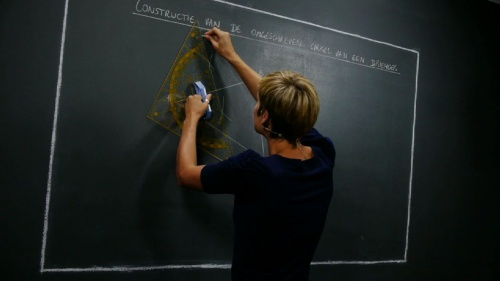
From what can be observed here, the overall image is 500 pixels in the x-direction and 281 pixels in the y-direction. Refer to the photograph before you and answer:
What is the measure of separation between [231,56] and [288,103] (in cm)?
46

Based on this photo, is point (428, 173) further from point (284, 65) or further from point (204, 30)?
point (204, 30)

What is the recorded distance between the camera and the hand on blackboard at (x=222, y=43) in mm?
1317

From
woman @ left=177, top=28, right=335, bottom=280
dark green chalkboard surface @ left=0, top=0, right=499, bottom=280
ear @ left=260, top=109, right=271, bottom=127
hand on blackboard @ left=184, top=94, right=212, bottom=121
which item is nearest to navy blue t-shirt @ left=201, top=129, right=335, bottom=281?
woman @ left=177, top=28, right=335, bottom=280

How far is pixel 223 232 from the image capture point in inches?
54.1

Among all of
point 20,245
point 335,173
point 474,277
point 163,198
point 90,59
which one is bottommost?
point 474,277

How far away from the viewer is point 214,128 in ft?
4.45

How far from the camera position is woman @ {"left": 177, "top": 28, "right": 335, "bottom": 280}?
3.06ft

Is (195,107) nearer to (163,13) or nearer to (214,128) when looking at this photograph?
(214,128)

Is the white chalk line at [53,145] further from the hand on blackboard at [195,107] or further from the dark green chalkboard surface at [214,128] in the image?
the hand on blackboard at [195,107]

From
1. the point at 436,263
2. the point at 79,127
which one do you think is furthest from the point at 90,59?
the point at 436,263

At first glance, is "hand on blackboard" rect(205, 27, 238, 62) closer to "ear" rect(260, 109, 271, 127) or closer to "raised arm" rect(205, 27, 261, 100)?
"raised arm" rect(205, 27, 261, 100)

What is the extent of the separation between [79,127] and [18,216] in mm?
326

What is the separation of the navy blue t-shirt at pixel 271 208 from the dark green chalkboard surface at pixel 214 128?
1.29ft

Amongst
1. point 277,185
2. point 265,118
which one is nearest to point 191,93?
point 265,118
